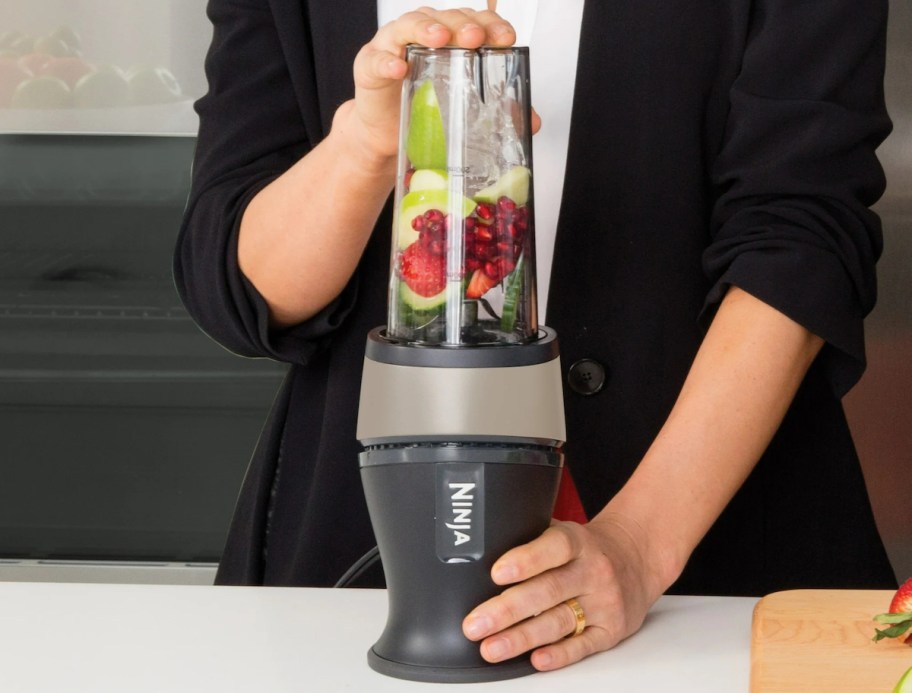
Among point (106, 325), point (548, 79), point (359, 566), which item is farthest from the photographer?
point (106, 325)

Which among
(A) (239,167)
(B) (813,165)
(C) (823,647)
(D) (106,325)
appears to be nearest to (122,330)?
(D) (106,325)

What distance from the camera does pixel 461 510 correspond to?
0.76m

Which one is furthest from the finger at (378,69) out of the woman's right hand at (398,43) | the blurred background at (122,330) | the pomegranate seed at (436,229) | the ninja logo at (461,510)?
the blurred background at (122,330)

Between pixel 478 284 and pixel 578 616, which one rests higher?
pixel 478 284

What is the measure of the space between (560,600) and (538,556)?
41mm

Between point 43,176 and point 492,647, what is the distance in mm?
1335

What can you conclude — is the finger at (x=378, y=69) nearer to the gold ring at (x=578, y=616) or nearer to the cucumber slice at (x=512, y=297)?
the cucumber slice at (x=512, y=297)

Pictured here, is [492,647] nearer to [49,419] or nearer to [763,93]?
[763,93]

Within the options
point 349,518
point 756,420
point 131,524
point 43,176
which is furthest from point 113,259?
point 756,420

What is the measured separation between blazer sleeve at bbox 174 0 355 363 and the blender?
1.02 feet

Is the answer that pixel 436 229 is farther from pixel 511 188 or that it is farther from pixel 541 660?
pixel 541 660

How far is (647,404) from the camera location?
3.64ft

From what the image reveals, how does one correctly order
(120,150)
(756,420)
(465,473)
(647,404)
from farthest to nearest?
(120,150) < (647,404) < (756,420) < (465,473)

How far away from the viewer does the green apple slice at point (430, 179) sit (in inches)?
30.1
